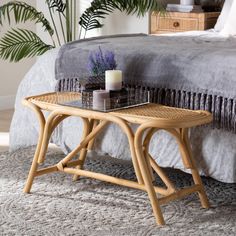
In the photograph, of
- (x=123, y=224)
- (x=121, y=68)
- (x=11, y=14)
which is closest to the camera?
(x=123, y=224)

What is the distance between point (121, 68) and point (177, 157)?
513 millimetres

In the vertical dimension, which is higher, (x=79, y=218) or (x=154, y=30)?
(x=154, y=30)

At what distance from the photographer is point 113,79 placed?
3.09m

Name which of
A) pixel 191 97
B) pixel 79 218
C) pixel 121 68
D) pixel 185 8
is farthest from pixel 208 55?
pixel 185 8

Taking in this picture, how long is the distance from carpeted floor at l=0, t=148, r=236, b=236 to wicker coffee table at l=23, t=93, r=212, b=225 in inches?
3.3

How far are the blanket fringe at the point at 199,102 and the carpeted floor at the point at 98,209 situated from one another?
0.38 meters

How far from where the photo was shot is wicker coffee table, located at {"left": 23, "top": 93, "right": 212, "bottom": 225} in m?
2.87

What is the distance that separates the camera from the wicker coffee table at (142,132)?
113 inches

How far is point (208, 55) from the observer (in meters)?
3.18

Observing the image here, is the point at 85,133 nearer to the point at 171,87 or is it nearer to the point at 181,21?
the point at 171,87

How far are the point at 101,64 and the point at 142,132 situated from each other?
1.62ft

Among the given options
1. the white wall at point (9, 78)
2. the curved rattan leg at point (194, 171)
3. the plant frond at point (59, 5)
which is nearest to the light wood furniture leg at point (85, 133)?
the curved rattan leg at point (194, 171)

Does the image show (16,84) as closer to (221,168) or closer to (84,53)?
(84,53)

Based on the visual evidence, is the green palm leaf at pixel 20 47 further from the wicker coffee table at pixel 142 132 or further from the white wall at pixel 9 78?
the wicker coffee table at pixel 142 132
